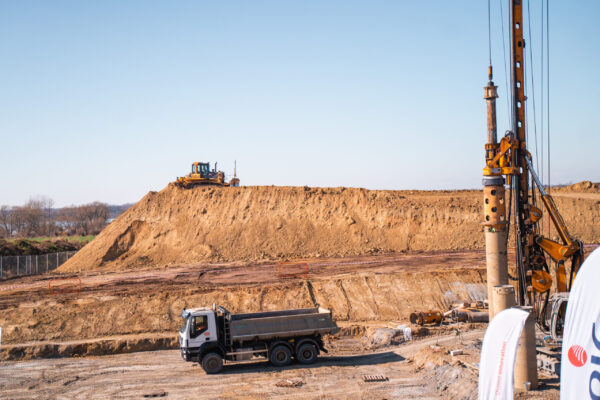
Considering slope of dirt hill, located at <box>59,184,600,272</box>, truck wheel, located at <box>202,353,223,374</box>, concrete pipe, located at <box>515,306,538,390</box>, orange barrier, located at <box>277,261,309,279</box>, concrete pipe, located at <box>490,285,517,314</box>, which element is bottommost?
truck wheel, located at <box>202,353,223,374</box>

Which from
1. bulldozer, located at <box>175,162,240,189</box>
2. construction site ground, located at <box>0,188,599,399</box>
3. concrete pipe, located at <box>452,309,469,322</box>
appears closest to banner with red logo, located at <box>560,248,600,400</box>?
construction site ground, located at <box>0,188,599,399</box>

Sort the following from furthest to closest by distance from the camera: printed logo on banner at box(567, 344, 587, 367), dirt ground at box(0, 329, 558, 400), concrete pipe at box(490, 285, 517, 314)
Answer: dirt ground at box(0, 329, 558, 400), concrete pipe at box(490, 285, 517, 314), printed logo on banner at box(567, 344, 587, 367)

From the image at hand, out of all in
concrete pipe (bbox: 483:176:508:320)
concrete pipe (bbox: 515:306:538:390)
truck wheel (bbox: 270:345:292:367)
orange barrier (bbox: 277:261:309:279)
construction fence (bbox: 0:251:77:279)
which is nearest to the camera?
concrete pipe (bbox: 515:306:538:390)

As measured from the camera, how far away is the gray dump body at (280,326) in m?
20.1

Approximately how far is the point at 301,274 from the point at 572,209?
2725 cm

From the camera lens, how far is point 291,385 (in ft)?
60.1

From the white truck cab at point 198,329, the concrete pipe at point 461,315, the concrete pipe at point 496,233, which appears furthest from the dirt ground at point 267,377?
the concrete pipe at point 496,233

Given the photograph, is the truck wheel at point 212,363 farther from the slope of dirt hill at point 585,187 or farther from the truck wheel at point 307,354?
the slope of dirt hill at point 585,187

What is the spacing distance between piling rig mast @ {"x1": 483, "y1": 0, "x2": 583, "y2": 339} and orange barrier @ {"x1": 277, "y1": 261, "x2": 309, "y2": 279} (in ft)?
53.2

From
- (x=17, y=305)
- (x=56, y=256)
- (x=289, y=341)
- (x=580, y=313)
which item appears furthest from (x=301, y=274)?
(x=580, y=313)

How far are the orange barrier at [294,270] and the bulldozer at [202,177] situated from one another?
17.9 m

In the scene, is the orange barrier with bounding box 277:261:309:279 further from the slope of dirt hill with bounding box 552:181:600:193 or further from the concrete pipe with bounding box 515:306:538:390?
the slope of dirt hill with bounding box 552:181:600:193

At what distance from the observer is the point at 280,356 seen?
810 inches

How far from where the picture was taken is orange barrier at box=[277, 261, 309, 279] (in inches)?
1358
